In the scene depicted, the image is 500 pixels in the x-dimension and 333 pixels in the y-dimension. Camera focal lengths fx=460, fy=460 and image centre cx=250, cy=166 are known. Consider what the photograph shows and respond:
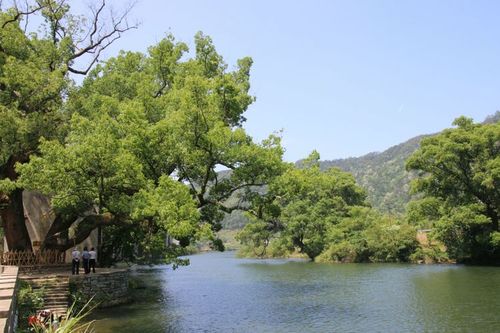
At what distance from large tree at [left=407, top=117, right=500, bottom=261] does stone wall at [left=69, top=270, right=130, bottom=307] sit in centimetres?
3373

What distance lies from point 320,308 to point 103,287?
34.8 feet

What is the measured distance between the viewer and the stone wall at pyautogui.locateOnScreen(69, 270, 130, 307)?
70.3 feet

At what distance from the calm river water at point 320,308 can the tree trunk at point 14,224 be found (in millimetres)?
7491

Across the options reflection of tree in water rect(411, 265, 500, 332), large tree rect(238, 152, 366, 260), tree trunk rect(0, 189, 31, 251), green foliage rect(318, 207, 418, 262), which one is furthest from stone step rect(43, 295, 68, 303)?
green foliage rect(318, 207, 418, 262)

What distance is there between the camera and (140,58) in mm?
33969

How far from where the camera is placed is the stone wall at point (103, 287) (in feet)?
70.3


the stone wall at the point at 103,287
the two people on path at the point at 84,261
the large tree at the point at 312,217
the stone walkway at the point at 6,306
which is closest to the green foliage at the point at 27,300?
the stone wall at the point at 103,287

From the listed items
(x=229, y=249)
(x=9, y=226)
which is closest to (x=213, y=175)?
(x=9, y=226)

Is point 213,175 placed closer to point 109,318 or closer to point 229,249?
point 109,318

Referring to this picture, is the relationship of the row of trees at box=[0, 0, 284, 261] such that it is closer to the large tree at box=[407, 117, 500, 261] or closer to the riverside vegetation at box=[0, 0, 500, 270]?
the riverside vegetation at box=[0, 0, 500, 270]

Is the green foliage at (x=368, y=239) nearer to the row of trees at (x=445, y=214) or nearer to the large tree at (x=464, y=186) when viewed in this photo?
the row of trees at (x=445, y=214)

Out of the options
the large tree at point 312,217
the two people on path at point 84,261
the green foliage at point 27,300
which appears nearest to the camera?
the green foliage at point 27,300

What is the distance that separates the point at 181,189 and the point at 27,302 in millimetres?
7917

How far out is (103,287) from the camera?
73.6 ft
